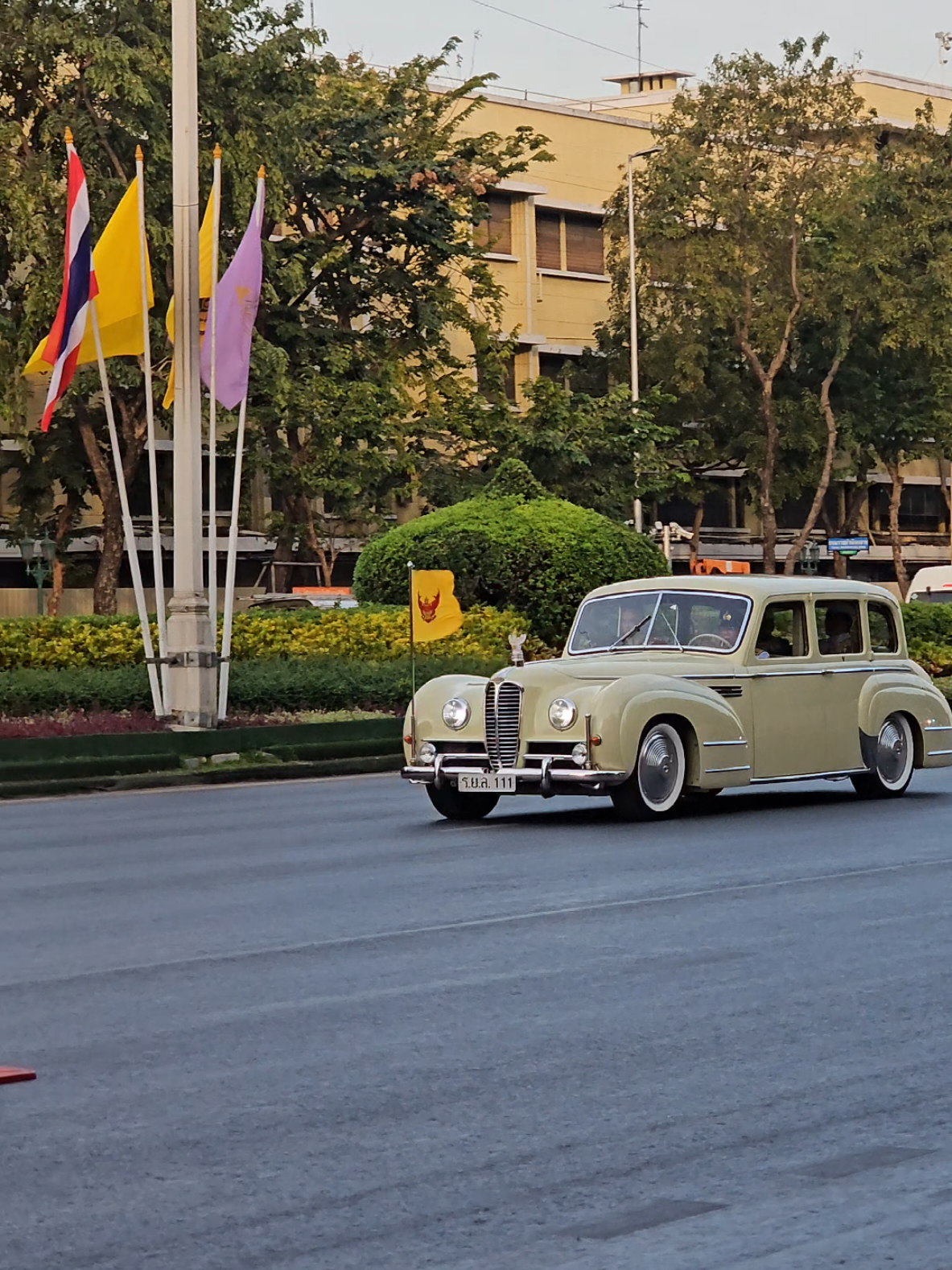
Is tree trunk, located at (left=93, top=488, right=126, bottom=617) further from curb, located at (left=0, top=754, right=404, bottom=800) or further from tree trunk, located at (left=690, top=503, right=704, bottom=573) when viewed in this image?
curb, located at (left=0, top=754, right=404, bottom=800)

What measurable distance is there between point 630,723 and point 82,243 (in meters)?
12.1

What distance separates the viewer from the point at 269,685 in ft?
88.4

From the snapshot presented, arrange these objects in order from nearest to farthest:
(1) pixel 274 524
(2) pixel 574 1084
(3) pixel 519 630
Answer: (2) pixel 574 1084 < (3) pixel 519 630 < (1) pixel 274 524

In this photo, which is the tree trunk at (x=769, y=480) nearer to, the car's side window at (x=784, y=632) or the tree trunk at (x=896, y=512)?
the tree trunk at (x=896, y=512)

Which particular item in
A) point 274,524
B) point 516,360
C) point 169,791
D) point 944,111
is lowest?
point 169,791

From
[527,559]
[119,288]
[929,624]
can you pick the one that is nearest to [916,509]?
[929,624]

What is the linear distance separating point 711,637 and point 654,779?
1718 mm

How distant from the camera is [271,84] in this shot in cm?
4519

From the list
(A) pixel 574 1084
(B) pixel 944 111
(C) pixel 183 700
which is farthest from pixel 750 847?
(B) pixel 944 111

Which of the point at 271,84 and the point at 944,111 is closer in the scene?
the point at 271,84

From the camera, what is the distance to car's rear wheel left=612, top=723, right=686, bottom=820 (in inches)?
640

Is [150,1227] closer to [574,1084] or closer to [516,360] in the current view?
[574,1084]

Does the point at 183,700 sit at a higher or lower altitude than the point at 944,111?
lower

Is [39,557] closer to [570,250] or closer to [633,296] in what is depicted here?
[633,296]
